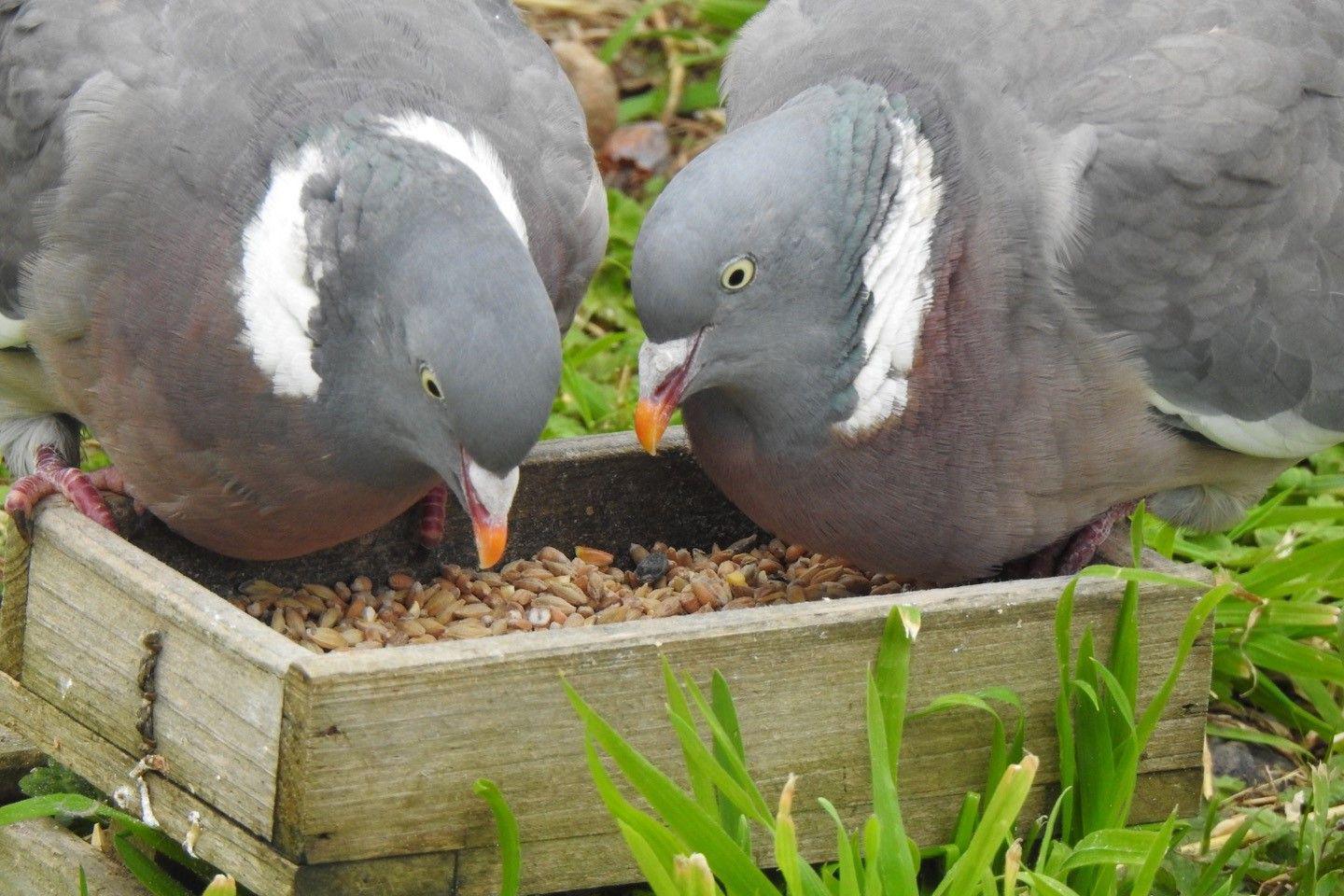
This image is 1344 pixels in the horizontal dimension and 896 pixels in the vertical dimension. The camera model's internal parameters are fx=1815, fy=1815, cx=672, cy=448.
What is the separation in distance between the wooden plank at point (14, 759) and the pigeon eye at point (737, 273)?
1.80 meters

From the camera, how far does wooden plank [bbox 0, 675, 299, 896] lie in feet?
9.43

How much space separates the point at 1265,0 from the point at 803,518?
5.05 feet

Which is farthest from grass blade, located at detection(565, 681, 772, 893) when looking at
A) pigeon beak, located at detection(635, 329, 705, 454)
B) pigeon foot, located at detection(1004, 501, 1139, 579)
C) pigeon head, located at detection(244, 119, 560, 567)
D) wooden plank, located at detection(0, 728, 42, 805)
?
wooden plank, located at detection(0, 728, 42, 805)

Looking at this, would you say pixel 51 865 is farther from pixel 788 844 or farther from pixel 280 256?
pixel 788 844

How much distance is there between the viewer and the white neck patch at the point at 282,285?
315cm

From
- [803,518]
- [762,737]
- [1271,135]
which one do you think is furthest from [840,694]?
[1271,135]

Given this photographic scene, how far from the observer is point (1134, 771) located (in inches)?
125

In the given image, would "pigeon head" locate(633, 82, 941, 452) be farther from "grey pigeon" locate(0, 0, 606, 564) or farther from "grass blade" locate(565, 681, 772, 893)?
"grass blade" locate(565, 681, 772, 893)

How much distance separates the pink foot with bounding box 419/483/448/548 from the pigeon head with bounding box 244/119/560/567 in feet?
1.47

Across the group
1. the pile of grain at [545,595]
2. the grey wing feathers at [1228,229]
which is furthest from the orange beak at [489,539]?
the grey wing feathers at [1228,229]

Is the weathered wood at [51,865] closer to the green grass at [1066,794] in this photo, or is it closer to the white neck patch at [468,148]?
the green grass at [1066,794]

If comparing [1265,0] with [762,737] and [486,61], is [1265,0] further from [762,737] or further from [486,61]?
[762,737]

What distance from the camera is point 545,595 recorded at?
383 centimetres

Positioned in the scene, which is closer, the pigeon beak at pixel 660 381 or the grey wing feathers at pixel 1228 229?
the pigeon beak at pixel 660 381
